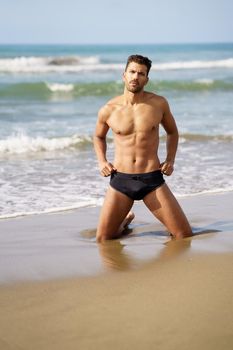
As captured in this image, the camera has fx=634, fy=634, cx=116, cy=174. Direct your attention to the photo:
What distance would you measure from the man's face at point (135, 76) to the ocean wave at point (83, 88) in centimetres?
1578

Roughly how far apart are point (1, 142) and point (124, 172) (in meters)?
6.06

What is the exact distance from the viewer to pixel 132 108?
5.39 m

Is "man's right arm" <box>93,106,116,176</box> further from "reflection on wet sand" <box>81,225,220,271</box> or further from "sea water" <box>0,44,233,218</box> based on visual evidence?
"sea water" <box>0,44,233,218</box>

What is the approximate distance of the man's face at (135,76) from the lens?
517cm

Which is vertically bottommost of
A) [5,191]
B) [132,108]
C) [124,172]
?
[5,191]

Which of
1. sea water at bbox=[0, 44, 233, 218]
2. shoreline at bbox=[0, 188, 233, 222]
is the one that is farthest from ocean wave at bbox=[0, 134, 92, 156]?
shoreline at bbox=[0, 188, 233, 222]

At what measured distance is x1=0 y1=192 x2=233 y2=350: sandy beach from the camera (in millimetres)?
3168

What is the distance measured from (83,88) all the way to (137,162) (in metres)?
19.1

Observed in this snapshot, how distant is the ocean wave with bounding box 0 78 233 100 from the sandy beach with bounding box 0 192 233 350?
628 inches

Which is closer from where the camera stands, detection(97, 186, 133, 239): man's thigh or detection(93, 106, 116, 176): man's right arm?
detection(97, 186, 133, 239): man's thigh

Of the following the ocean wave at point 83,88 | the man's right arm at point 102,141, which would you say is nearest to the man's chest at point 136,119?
the man's right arm at point 102,141

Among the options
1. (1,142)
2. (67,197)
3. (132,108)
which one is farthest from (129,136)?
(1,142)

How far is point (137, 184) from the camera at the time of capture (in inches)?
208

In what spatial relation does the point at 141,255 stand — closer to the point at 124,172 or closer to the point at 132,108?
the point at 124,172
